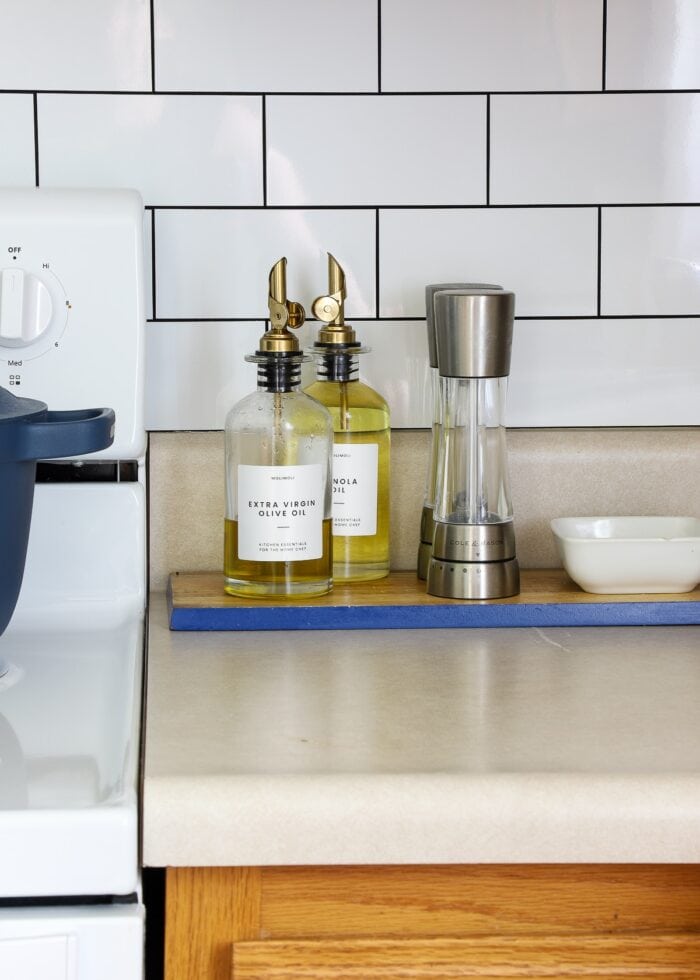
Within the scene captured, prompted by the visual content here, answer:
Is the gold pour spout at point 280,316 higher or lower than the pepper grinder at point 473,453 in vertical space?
higher

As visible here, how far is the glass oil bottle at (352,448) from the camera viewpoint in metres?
1.07

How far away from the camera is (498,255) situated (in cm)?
116

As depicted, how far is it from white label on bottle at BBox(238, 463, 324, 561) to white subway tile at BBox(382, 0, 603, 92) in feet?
1.32

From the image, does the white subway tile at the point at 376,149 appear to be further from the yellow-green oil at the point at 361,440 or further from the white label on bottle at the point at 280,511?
the white label on bottle at the point at 280,511

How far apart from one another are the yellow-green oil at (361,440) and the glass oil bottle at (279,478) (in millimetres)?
51

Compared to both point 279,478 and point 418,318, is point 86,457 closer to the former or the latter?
point 279,478

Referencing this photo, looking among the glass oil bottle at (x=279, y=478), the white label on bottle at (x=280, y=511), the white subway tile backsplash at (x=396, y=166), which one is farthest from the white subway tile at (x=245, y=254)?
the white label on bottle at (x=280, y=511)

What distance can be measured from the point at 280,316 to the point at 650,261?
39 centimetres

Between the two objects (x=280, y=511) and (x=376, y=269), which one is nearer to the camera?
(x=280, y=511)

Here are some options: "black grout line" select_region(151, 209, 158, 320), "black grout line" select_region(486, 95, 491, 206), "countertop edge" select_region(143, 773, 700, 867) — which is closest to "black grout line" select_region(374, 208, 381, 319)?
"black grout line" select_region(486, 95, 491, 206)

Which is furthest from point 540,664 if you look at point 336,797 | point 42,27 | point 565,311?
point 42,27

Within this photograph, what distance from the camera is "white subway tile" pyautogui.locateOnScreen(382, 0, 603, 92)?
3.69 feet

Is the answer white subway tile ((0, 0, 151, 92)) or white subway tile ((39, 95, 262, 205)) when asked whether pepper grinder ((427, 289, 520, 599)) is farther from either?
white subway tile ((0, 0, 151, 92))

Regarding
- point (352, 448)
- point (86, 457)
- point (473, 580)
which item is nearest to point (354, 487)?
point (352, 448)
